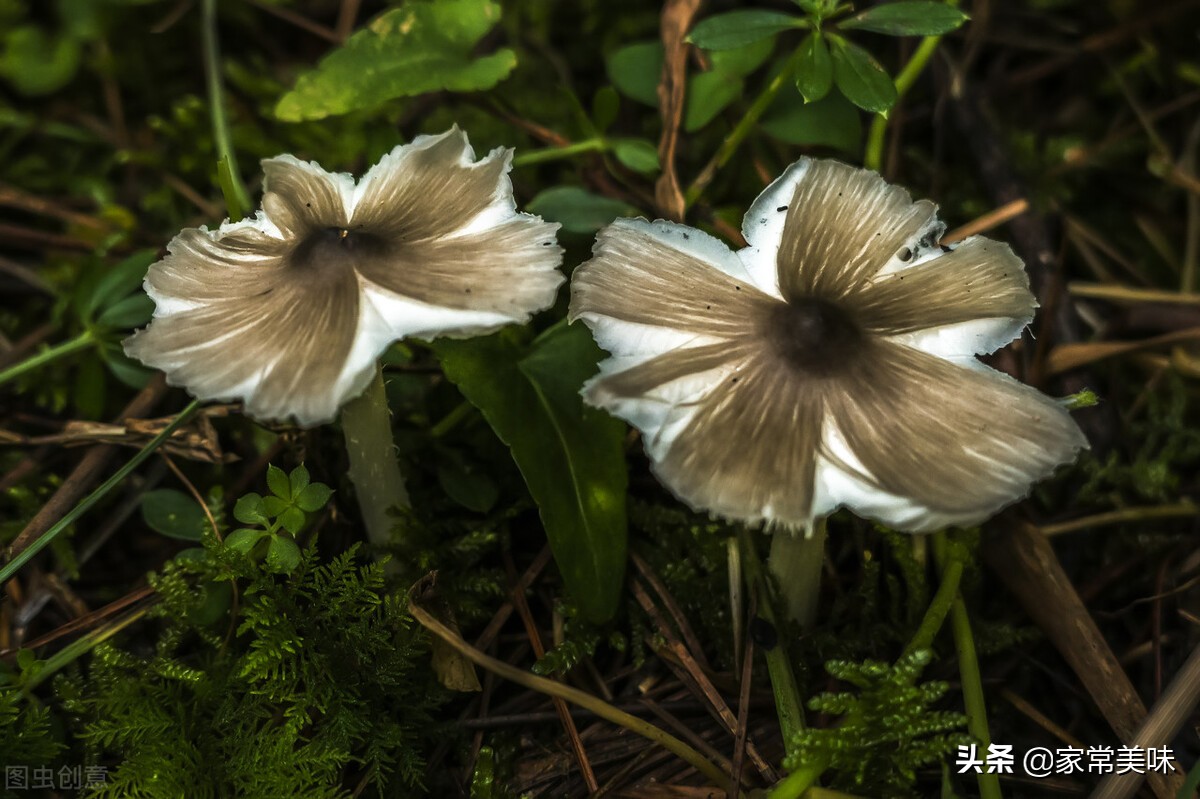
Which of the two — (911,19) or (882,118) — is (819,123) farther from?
(911,19)

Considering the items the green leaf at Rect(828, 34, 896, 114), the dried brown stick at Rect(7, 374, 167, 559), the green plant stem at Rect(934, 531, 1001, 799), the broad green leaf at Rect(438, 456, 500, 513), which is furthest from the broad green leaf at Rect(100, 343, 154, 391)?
the green plant stem at Rect(934, 531, 1001, 799)

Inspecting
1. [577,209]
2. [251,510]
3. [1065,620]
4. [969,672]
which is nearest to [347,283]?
[251,510]

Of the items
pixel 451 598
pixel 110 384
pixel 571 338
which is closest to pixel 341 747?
pixel 451 598

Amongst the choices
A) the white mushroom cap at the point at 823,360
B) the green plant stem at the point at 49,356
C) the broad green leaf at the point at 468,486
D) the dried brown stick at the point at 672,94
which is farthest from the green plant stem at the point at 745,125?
the green plant stem at the point at 49,356

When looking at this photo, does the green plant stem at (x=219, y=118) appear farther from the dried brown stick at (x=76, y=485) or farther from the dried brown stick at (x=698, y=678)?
the dried brown stick at (x=698, y=678)

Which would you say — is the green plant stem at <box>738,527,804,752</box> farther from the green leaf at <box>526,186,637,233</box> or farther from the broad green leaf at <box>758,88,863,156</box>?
the broad green leaf at <box>758,88,863,156</box>

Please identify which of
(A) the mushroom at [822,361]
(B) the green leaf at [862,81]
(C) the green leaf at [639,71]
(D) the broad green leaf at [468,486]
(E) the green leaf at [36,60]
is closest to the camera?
(A) the mushroom at [822,361]
